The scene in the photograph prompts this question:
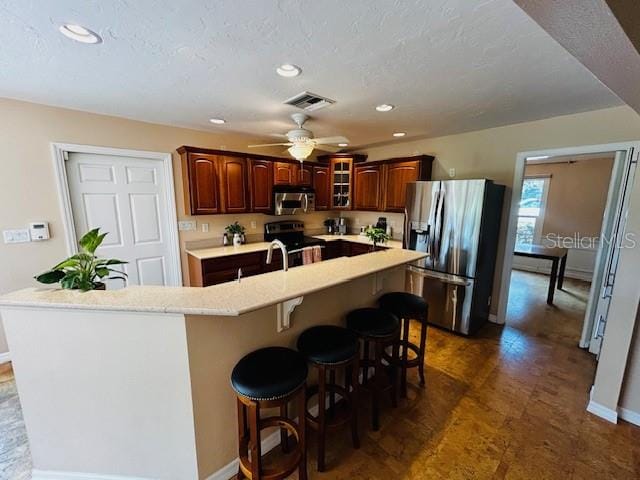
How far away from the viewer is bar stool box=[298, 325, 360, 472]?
152 cm

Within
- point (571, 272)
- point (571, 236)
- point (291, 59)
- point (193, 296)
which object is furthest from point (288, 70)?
point (571, 272)

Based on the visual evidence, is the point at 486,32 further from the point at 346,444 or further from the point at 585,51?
the point at 346,444

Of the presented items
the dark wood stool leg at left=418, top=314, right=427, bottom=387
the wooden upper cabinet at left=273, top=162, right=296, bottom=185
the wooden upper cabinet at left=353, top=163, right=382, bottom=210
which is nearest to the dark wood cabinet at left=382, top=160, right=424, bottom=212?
the wooden upper cabinet at left=353, top=163, right=382, bottom=210

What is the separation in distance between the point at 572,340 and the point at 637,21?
11.1ft

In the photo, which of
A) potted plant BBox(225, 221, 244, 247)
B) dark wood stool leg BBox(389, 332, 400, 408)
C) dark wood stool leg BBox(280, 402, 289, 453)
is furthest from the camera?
potted plant BBox(225, 221, 244, 247)

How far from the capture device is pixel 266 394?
1236mm

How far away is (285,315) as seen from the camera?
5.35ft

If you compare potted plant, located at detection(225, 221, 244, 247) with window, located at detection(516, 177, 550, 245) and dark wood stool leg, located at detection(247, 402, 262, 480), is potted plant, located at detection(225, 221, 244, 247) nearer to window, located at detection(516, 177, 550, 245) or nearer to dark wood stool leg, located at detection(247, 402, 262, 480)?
dark wood stool leg, located at detection(247, 402, 262, 480)

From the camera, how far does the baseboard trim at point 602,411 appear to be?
6.37ft

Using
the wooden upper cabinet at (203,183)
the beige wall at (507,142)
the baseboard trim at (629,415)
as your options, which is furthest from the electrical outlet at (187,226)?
the baseboard trim at (629,415)

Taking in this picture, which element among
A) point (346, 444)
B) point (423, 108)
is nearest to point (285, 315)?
point (346, 444)

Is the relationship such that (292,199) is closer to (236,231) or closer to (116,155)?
(236,231)

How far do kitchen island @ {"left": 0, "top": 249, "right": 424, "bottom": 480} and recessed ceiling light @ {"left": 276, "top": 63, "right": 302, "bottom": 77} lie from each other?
143cm

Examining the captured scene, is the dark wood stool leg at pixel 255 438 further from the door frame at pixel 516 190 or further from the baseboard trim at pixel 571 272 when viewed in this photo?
the baseboard trim at pixel 571 272
